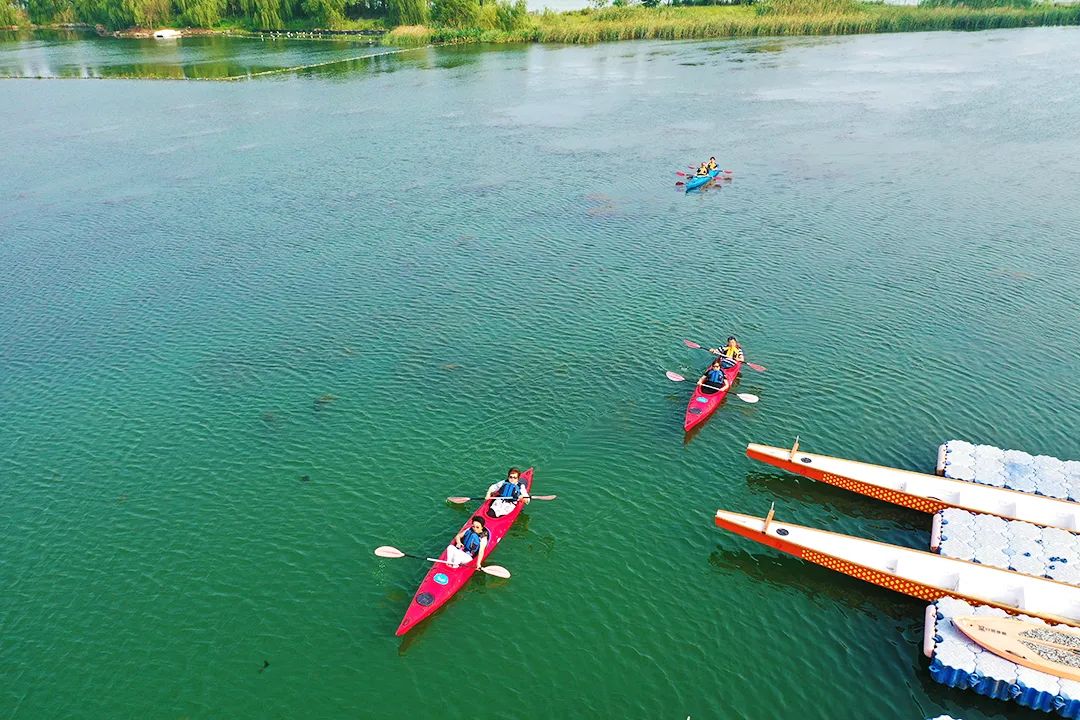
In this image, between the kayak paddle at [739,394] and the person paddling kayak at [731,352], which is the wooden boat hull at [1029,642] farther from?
the person paddling kayak at [731,352]

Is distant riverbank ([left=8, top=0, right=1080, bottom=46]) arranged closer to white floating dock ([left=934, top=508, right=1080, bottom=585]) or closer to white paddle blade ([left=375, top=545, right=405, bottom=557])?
white floating dock ([left=934, top=508, right=1080, bottom=585])

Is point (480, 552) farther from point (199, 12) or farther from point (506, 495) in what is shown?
point (199, 12)

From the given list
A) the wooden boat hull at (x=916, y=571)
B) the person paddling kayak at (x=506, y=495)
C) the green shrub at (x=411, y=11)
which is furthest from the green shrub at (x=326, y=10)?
the wooden boat hull at (x=916, y=571)

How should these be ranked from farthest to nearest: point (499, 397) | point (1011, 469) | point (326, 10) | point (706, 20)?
point (326, 10)
point (706, 20)
point (499, 397)
point (1011, 469)

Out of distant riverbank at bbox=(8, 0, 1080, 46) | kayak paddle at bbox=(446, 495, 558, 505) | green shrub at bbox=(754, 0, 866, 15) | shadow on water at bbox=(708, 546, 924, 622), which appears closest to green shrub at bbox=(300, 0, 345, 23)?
distant riverbank at bbox=(8, 0, 1080, 46)

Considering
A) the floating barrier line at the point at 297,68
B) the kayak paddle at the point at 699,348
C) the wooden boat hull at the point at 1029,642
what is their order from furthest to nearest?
the floating barrier line at the point at 297,68
the kayak paddle at the point at 699,348
the wooden boat hull at the point at 1029,642

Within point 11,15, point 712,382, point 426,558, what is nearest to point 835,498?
point 712,382
